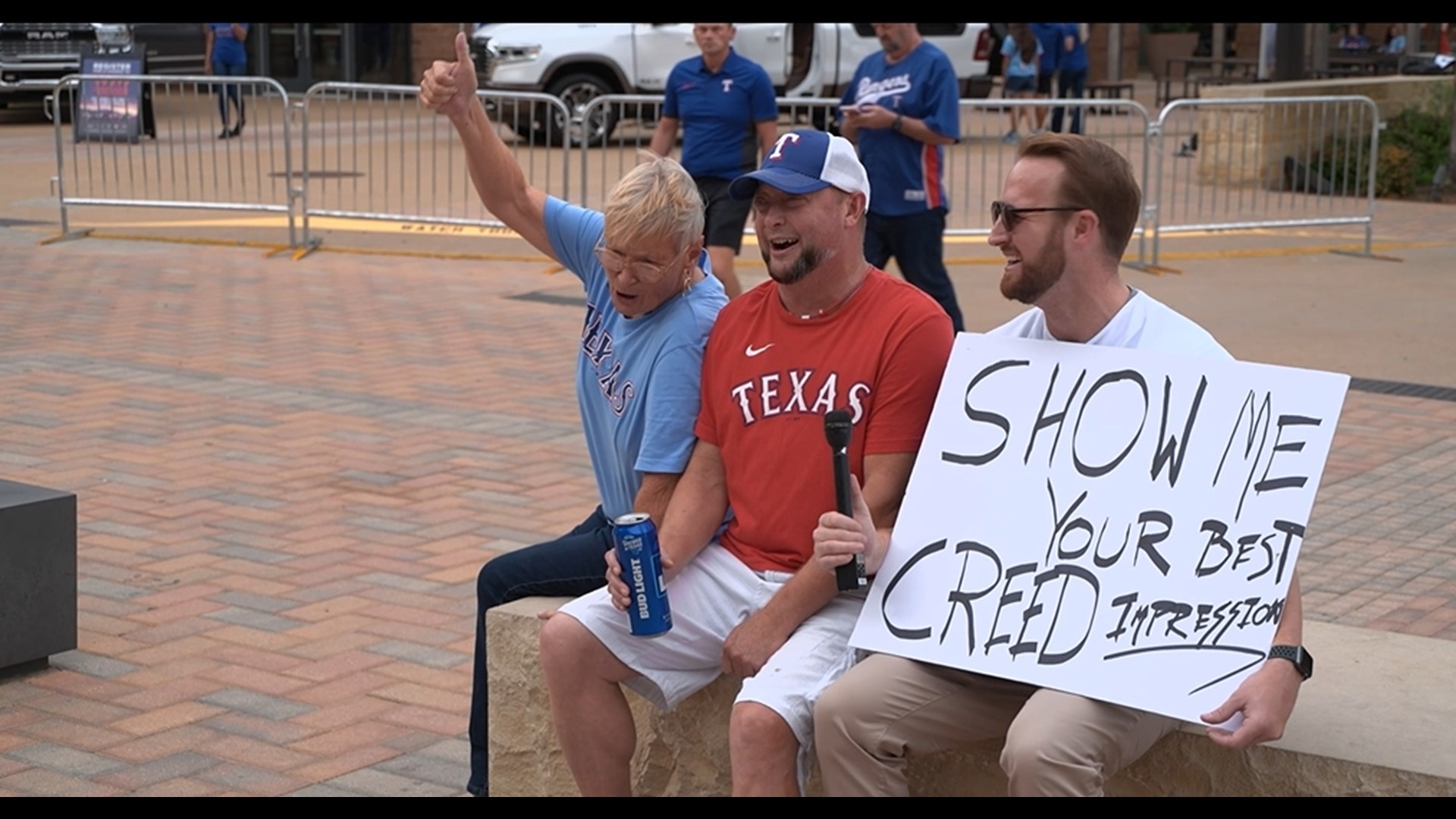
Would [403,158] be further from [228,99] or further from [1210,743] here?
[1210,743]

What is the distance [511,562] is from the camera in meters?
3.85

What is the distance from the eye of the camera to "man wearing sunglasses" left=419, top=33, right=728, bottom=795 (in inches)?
141

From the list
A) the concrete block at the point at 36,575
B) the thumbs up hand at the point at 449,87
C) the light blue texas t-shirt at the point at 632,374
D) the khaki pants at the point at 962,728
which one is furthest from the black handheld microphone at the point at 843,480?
the concrete block at the point at 36,575

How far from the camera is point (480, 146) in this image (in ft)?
13.4

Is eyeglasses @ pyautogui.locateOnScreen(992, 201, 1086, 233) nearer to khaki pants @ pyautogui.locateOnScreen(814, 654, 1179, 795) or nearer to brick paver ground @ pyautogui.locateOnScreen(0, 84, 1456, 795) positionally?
khaki pants @ pyautogui.locateOnScreen(814, 654, 1179, 795)

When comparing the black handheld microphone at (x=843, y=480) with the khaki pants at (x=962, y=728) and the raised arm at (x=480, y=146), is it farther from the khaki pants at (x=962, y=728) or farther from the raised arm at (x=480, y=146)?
the raised arm at (x=480, y=146)

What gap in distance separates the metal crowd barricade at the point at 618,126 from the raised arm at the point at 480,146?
18.5 ft

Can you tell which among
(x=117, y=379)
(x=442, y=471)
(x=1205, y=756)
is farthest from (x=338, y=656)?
(x=117, y=379)

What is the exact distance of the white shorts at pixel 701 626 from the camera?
331cm

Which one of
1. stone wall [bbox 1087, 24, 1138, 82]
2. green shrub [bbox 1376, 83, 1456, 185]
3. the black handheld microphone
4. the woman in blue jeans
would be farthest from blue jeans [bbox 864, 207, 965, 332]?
→ stone wall [bbox 1087, 24, 1138, 82]

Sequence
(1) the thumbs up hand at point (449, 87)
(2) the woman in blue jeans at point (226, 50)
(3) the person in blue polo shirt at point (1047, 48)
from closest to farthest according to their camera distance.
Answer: (1) the thumbs up hand at point (449, 87) < (2) the woman in blue jeans at point (226, 50) < (3) the person in blue polo shirt at point (1047, 48)

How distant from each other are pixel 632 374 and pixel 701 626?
22.3 inches

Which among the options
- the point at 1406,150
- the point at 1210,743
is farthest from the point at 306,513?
the point at 1406,150

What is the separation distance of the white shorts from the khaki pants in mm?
155
